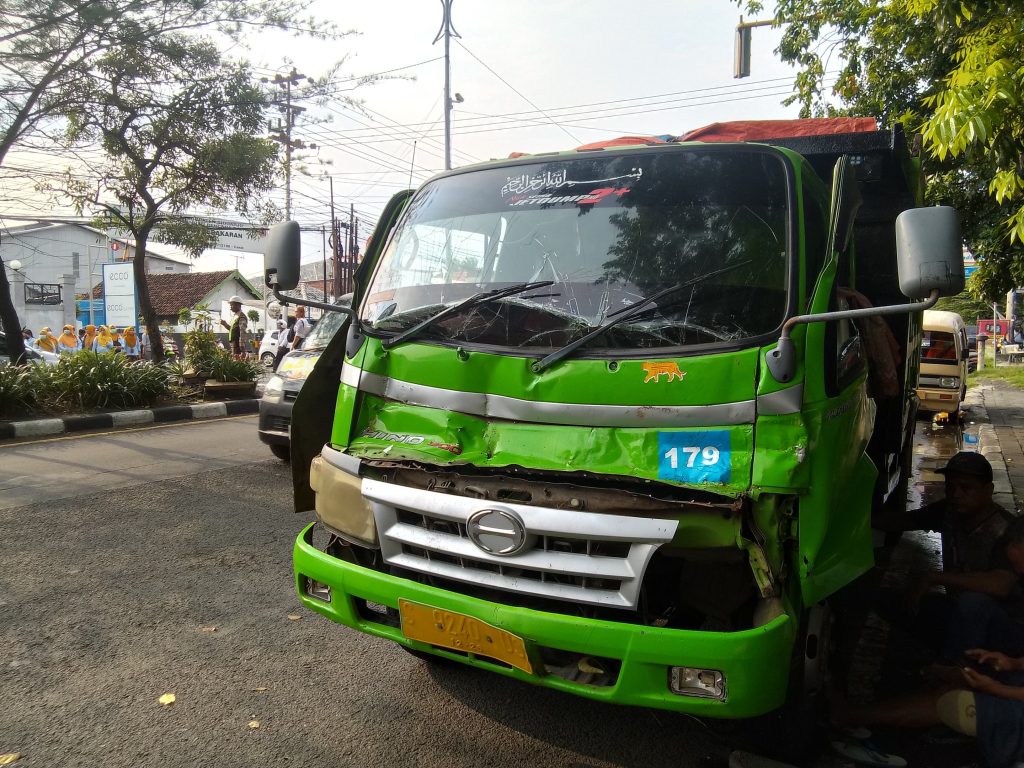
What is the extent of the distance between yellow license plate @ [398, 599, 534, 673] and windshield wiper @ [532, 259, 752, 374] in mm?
862

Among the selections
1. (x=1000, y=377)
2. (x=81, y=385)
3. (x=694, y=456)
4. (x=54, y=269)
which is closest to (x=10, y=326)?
(x=81, y=385)

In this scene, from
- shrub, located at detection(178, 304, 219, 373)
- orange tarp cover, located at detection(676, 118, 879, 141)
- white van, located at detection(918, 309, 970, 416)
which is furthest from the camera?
shrub, located at detection(178, 304, 219, 373)

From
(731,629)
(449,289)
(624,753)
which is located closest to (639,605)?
(731,629)

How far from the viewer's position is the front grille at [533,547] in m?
2.22

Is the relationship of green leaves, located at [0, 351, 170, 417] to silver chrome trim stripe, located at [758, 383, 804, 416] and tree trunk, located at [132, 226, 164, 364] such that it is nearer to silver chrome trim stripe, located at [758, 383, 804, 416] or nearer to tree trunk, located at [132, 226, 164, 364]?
tree trunk, located at [132, 226, 164, 364]

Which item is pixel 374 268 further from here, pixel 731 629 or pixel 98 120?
pixel 98 120

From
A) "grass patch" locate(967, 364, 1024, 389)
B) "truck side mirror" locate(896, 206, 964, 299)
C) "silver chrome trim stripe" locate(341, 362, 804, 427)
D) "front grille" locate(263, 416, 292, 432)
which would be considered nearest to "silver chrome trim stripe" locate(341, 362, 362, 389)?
"silver chrome trim stripe" locate(341, 362, 804, 427)

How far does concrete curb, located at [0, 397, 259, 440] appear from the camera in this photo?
9.05 metres

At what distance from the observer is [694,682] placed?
215 cm

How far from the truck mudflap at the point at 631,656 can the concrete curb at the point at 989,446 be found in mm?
3487

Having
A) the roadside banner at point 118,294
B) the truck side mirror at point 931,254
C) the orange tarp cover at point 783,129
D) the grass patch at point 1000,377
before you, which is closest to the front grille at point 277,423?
the orange tarp cover at point 783,129

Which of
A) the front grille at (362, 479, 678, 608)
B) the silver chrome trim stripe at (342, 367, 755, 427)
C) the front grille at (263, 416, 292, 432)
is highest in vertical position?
the silver chrome trim stripe at (342, 367, 755, 427)

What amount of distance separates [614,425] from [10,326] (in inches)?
451

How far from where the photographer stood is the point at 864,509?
276cm
